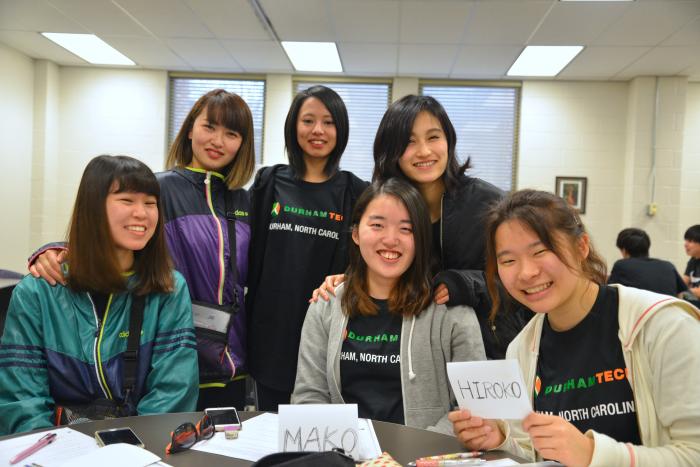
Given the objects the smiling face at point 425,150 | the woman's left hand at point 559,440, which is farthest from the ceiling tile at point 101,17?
the woman's left hand at point 559,440

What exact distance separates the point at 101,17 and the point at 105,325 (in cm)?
438

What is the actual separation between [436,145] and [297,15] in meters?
3.26

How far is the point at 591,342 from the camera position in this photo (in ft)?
4.33

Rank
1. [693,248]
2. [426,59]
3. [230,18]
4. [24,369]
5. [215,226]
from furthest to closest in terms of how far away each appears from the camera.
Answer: [426,59], [693,248], [230,18], [215,226], [24,369]

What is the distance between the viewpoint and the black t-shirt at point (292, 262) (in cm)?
232

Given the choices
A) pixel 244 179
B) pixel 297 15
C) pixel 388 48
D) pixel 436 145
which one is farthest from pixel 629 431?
pixel 388 48

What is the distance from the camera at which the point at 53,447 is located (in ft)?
3.77

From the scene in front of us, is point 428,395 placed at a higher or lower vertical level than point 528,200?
lower

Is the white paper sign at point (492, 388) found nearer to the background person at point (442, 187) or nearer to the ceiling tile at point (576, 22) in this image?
the background person at point (442, 187)

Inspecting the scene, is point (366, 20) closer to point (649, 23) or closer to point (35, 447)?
point (649, 23)

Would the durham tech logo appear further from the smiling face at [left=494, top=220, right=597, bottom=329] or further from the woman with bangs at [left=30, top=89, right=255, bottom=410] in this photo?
the smiling face at [left=494, top=220, right=597, bottom=329]

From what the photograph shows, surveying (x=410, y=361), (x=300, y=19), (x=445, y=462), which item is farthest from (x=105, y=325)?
(x=300, y=19)

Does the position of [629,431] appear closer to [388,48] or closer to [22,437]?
[22,437]


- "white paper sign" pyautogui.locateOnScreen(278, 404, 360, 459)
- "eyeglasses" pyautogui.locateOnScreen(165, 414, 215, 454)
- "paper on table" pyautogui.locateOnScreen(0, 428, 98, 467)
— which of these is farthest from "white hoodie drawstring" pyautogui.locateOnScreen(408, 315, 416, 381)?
"paper on table" pyautogui.locateOnScreen(0, 428, 98, 467)
